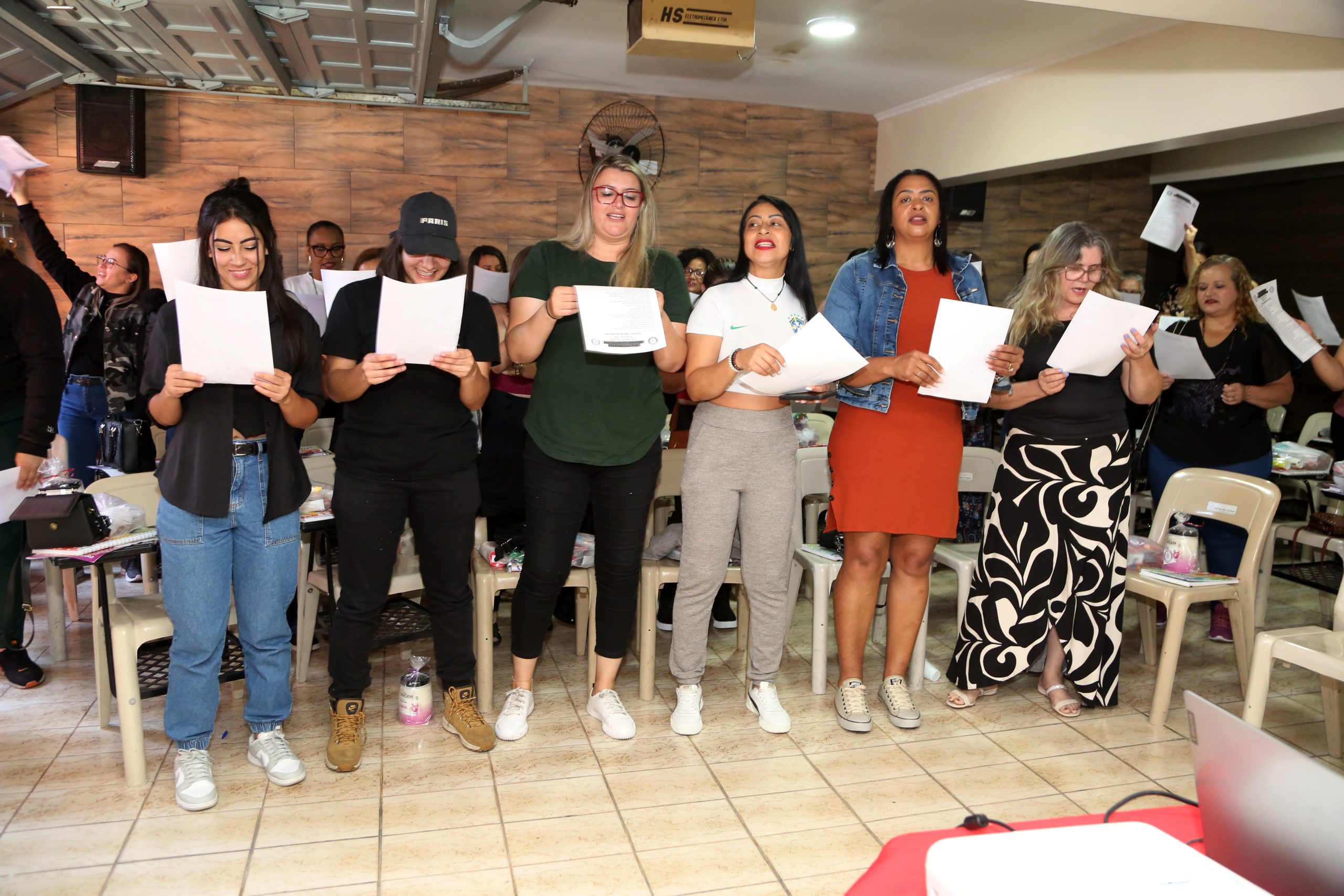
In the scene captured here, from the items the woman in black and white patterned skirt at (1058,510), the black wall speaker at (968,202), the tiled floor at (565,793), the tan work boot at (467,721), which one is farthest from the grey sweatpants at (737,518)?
the black wall speaker at (968,202)

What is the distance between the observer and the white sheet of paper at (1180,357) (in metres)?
3.72

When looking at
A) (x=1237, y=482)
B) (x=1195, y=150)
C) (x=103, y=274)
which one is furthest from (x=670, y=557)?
(x=1195, y=150)

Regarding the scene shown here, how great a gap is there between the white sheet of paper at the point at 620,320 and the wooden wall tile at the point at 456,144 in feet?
13.2

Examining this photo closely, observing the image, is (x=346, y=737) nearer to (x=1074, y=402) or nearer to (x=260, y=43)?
(x=1074, y=402)

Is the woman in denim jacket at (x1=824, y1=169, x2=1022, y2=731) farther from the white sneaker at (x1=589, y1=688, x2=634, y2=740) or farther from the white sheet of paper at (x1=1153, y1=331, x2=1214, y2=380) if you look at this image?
the white sheet of paper at (x1=1153, y1=331, x2=1214, y2=380)

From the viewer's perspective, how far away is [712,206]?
21.8ft

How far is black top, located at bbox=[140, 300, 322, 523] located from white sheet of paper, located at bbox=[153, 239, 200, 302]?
0.12 meters

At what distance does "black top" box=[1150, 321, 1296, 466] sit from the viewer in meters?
3.80

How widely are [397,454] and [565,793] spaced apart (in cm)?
103

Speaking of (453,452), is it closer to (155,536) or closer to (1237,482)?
(155,536)

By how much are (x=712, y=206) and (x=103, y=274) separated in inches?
153

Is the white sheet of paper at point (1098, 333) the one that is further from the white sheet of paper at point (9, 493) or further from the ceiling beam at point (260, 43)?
the ceiling beam at point (260, 43)

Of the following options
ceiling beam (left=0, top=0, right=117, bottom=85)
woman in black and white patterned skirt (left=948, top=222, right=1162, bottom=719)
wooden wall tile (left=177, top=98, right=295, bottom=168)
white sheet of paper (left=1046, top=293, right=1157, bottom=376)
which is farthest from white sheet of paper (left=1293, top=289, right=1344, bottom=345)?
ceiling beam (left=0, top=0, right=117, bottom=85)

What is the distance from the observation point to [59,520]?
93.7 inches
